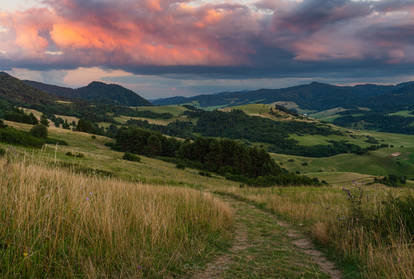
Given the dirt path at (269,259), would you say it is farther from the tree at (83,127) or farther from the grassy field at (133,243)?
the tree at (83,127)

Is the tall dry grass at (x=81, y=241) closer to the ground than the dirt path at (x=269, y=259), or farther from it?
farther from it

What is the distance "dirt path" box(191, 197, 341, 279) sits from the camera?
17.1 feet

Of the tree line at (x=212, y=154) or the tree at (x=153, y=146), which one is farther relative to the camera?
the tree at (x=153, y=146)

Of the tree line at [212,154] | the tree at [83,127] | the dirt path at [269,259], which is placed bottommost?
the tree line at [212,154]

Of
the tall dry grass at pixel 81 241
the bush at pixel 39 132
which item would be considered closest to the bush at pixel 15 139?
the bush at pixel 39 132

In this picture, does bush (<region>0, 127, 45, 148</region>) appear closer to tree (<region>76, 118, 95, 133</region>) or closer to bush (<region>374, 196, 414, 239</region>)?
bush (<region>374, 196, 414, 239</region>)

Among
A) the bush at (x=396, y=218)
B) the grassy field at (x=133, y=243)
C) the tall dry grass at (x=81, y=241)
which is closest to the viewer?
the tall dry grass at (x=81, y=241)

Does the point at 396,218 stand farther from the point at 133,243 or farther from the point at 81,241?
the point at 81,241

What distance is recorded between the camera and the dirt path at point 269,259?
521cm

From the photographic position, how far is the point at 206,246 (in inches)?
261

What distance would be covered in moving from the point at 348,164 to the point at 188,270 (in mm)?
221355

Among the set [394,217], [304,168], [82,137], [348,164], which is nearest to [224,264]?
[394,217]

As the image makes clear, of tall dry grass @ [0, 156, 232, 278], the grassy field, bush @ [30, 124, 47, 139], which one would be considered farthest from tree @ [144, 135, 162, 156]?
tall dry grass @ [0, 156, 232, 278]

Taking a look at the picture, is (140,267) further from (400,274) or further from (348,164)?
(348,164)
